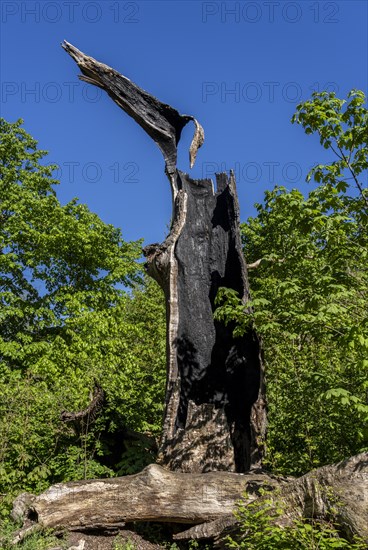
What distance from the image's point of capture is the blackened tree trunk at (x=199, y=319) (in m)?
7.02

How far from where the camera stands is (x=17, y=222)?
18344mm

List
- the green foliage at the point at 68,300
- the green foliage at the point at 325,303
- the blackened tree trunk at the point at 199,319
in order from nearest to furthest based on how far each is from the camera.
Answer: the green foliage at the point at 325,303
the blackened tree trunk at the point at 199,319
the green foliage at the point at 68,300

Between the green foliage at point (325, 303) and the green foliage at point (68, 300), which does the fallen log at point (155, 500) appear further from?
the green foliage at point (68, 300)

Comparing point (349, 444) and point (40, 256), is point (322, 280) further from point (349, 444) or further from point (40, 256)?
point (40, 256)

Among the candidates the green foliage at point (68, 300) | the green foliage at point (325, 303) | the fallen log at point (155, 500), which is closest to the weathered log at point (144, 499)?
the fallen log at point (155, 500)

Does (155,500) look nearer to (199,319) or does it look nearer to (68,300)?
(199,319)

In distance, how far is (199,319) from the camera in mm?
7902

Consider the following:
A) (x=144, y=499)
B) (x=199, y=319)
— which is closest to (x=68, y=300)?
(x=199, y=319)

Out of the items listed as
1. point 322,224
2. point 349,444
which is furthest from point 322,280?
point 349,444

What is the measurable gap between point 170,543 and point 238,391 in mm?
2219

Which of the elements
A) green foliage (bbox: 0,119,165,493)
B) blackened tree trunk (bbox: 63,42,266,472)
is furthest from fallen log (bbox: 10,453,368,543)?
green foliage (bbox: 0,119,165,493)

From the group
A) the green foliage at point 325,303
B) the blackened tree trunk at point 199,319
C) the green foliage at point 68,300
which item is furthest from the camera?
the green foliage at point 68,300

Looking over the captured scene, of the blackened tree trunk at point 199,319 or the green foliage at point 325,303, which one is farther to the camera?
the blackened tree trunk at point 199,319

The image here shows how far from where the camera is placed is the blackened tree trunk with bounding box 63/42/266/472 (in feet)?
23.0
